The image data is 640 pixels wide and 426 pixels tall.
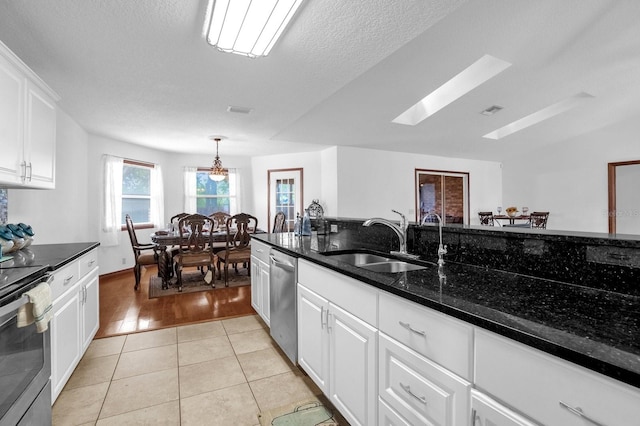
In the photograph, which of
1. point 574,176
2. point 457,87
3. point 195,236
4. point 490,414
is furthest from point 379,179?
point 490,414

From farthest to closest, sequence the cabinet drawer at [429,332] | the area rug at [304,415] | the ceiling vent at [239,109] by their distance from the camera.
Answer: the ceiling vent at [239,109]
the area rug at [304,415]
the cabinet drawer at [429,332]

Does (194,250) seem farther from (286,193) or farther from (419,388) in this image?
(419,388)

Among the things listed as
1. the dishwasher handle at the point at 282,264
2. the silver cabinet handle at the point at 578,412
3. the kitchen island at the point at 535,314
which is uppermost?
the kitchen island at the point at 535,314

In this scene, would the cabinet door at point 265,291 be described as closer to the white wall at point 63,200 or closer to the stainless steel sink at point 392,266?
the stainless steel sink at point 392,266

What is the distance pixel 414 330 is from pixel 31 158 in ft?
8.66

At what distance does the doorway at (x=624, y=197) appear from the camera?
5738 millimetres

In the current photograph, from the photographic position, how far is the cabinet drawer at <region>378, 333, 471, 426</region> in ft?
3.17

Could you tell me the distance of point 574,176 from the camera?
6441 millimetres

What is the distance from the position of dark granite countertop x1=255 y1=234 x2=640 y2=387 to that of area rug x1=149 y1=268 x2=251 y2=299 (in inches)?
139

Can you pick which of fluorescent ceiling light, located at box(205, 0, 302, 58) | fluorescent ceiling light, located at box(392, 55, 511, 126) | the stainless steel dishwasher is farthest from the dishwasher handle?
fluorescent ceiling light, located at box(392, 55, 511, 126)

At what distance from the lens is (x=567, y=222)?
655cm

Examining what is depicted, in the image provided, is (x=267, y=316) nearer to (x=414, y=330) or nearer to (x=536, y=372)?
(x=414, y=330)

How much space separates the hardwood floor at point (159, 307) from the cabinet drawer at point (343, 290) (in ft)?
5.91

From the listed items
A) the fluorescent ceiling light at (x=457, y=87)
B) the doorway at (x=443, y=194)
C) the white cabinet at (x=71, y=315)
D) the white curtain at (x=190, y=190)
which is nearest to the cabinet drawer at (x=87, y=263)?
the white cabinet at (x=71, y=315)
